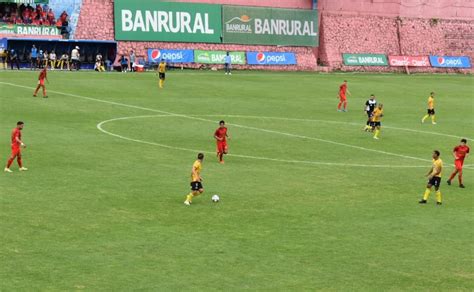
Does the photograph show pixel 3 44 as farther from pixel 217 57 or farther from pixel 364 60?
pixel 364 60

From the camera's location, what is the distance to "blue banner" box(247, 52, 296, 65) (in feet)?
321

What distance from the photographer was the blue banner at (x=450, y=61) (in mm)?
115312

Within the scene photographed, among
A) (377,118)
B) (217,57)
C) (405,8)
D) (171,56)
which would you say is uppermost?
(405,8)

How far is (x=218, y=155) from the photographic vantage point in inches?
1668

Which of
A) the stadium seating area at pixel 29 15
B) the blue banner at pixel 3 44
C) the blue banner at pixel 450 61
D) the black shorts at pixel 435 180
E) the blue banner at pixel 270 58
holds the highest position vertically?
the stadium seating area at pixel 29 15

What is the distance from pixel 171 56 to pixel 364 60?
28683mm

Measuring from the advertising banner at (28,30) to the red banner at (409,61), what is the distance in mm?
45298

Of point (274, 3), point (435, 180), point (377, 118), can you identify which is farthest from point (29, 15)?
point (435, 180)

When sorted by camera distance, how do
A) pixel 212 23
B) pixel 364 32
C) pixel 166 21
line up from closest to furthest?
pixel 166 21
pixel 212 23
pixel 364 32

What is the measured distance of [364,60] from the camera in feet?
357

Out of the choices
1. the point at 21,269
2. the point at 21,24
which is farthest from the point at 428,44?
the point at 21,269

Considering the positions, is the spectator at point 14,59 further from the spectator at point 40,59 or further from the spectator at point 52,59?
the spectator at point 52,59

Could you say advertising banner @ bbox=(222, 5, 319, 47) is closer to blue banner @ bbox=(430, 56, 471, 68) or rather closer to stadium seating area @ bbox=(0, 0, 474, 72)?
stadium seating area @ bbox=(0, 0, 474, 72)

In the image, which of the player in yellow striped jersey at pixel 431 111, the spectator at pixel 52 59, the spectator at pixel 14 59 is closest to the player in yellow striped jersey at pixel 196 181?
the player in yellow striped jersey at pixel 431 111
